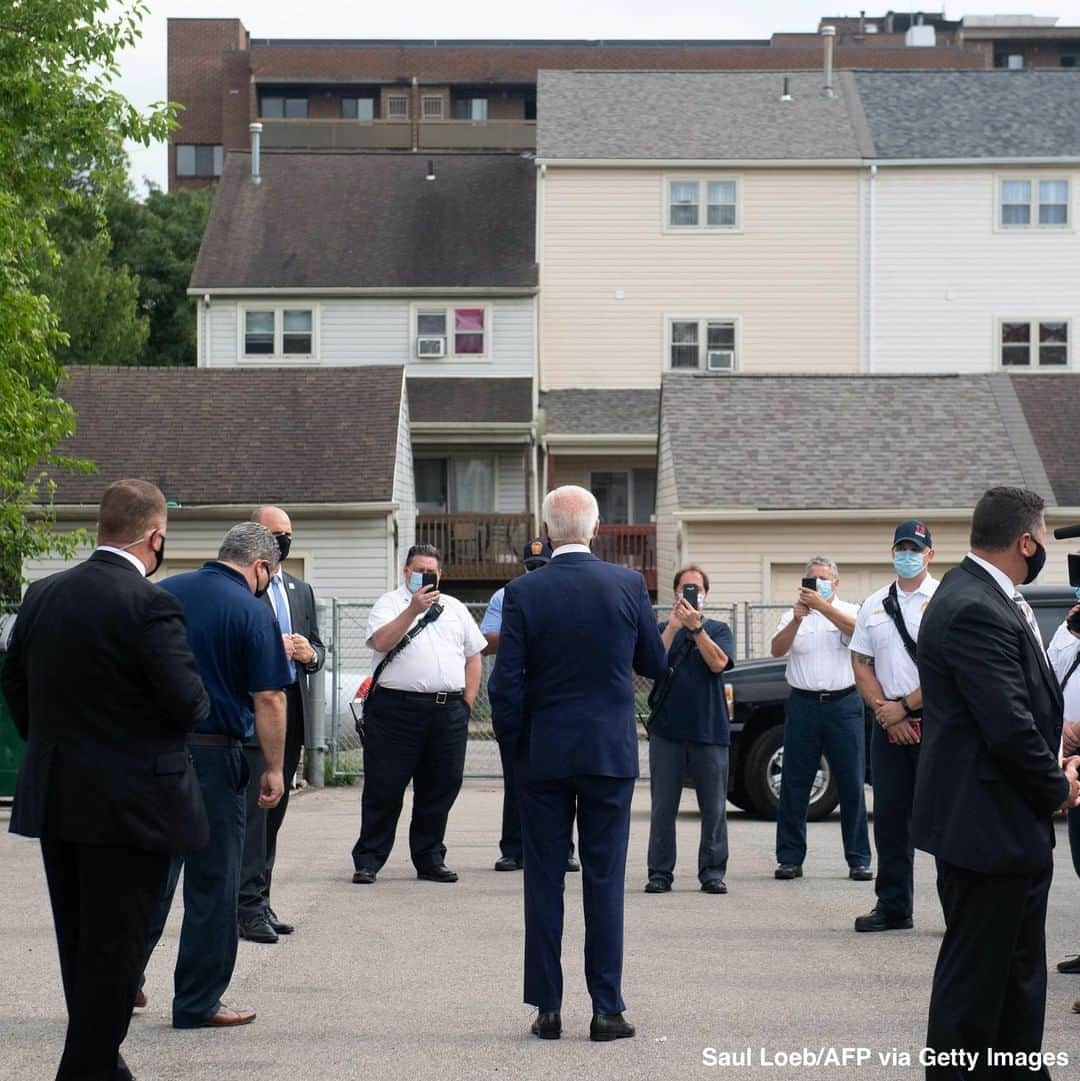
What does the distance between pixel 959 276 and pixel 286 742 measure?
3266 centimetres

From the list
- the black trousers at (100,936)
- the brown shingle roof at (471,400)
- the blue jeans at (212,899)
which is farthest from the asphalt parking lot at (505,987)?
the brown shingle roof at (471,400)

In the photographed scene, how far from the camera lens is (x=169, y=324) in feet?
177

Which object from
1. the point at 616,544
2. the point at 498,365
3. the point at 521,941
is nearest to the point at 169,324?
the point at 498,365

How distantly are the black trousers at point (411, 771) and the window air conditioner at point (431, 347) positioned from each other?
91.5 feet

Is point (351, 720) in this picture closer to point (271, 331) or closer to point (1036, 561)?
point (1036, 561)

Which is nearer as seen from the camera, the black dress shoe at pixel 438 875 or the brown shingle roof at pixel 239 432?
the black dress shoe at pixel 438 875

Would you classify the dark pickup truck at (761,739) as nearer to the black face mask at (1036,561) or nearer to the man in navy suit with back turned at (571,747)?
the man in navy suit with back turned at (571,747)

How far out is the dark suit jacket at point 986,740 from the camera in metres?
5.77

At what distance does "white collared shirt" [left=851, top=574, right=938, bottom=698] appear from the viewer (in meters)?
10.2

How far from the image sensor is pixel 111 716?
20.3 feet

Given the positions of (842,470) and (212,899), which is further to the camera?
(842,470)

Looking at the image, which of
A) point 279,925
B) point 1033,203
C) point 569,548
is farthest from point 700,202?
point 569,548

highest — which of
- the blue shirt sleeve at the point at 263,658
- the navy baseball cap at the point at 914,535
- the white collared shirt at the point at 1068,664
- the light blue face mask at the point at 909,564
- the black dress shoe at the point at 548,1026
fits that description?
the navy baseball cap at the point at 914,535

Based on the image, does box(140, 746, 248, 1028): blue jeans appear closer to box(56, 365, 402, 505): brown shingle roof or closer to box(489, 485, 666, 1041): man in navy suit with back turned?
box(489, 485, 666, 1041): man in navy suit with back turned
